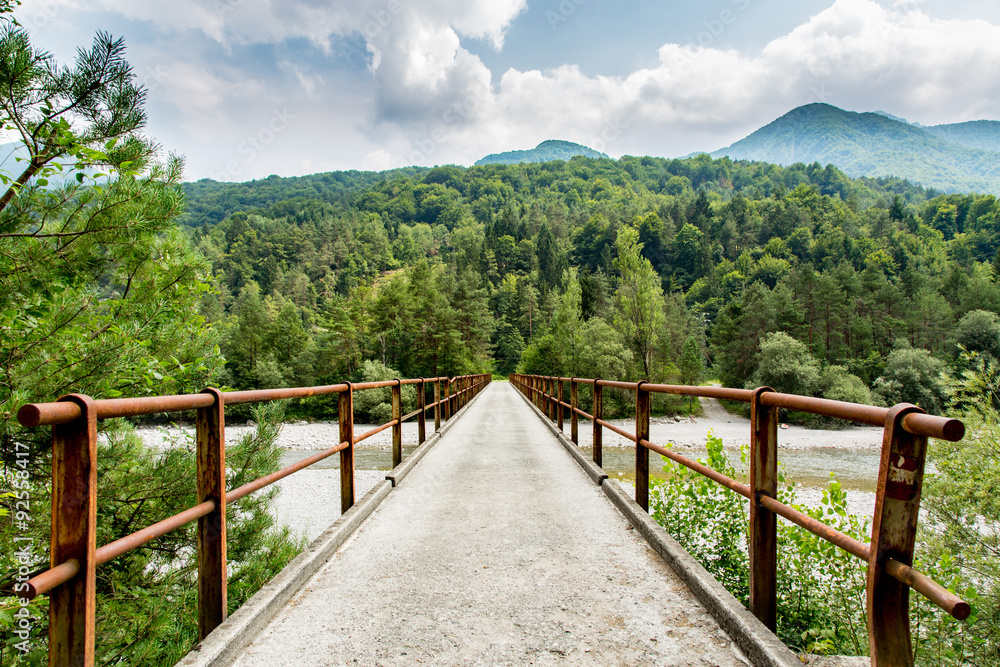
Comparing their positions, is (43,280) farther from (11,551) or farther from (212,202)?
(212,202)

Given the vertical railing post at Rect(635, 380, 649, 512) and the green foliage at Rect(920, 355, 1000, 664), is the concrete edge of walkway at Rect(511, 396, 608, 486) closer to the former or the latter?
the vertical railing post at Rect(635, 380, 649, 512)

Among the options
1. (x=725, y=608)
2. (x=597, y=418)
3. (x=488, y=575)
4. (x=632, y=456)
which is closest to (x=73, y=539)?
(x=488, y=575)

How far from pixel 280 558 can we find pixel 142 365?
371cm

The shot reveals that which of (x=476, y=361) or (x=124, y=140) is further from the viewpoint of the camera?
(x=476, y=361)

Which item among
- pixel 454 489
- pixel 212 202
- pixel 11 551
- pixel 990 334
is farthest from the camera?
pixel 212 202

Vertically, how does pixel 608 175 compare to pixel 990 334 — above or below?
above

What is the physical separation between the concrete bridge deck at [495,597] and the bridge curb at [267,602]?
1.7 inches

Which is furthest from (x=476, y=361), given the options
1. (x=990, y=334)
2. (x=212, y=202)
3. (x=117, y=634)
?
(x=212, y=202)

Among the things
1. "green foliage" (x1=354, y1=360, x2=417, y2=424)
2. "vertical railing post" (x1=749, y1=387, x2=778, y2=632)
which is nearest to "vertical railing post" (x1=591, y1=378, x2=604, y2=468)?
"vertical railing post" (x1=749, y1=387, x2=778, y2=632)

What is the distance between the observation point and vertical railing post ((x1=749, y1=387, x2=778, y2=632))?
213 cm

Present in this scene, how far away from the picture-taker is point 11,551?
8.95 feet

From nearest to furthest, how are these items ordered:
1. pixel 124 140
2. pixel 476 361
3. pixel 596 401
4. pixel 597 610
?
pixel 597 610
pixel 124 140
pixel 596 401
pixel 476 361

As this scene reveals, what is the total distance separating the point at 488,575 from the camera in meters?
2.73

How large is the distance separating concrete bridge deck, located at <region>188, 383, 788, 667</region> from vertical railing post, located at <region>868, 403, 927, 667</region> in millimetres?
694
